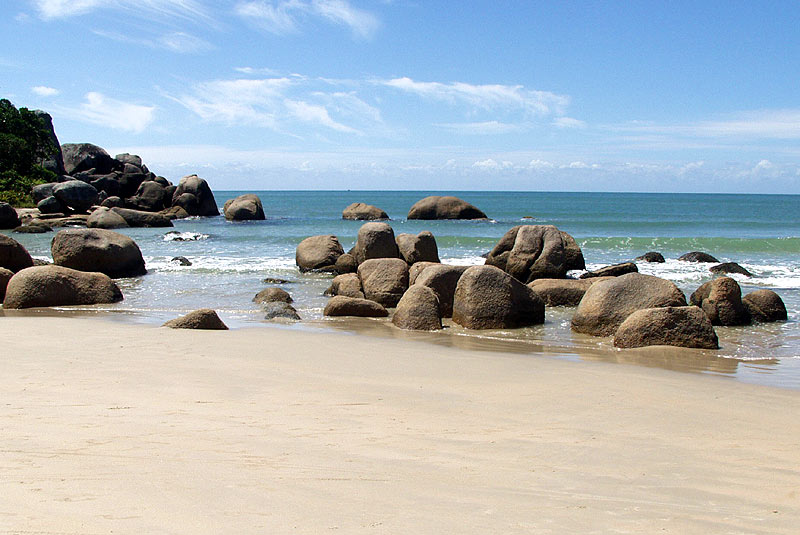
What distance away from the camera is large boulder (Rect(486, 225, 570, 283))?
48.5 feet

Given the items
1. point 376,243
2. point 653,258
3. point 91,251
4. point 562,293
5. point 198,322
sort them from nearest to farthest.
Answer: point 198,322 < point 562,293 < point 91,251 < point 376,243 < point 653,258

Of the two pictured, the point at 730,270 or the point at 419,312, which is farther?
the point at 730,270

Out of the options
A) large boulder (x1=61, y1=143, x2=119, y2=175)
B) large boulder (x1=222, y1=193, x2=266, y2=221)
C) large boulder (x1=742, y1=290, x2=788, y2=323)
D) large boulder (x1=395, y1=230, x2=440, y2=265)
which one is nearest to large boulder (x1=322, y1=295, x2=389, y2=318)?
large boulder (x1=395, y1=230, x2=440, y2=265)

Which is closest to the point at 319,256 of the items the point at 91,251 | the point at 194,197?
the point at 91,251

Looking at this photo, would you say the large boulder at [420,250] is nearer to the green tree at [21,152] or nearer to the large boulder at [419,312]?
the large boulder at [419,312]

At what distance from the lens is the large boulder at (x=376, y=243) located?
16.2 m

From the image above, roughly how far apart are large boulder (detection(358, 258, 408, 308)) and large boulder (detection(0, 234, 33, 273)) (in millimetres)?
7705

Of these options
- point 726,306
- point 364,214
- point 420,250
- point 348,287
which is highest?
point 364,214

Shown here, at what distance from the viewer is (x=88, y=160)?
51375 millimetres

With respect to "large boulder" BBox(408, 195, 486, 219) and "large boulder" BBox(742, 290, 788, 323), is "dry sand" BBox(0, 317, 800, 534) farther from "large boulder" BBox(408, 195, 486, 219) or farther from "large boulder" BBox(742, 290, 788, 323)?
"large boulder" BBox(408, 195, 486, 219)

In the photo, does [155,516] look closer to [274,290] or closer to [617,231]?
[274,290]

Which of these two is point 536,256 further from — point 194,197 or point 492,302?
point 194,197

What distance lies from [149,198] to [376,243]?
31678 mm

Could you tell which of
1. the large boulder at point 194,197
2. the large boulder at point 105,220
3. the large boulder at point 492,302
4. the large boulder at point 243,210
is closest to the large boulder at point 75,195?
the large boulder at point 105,220
